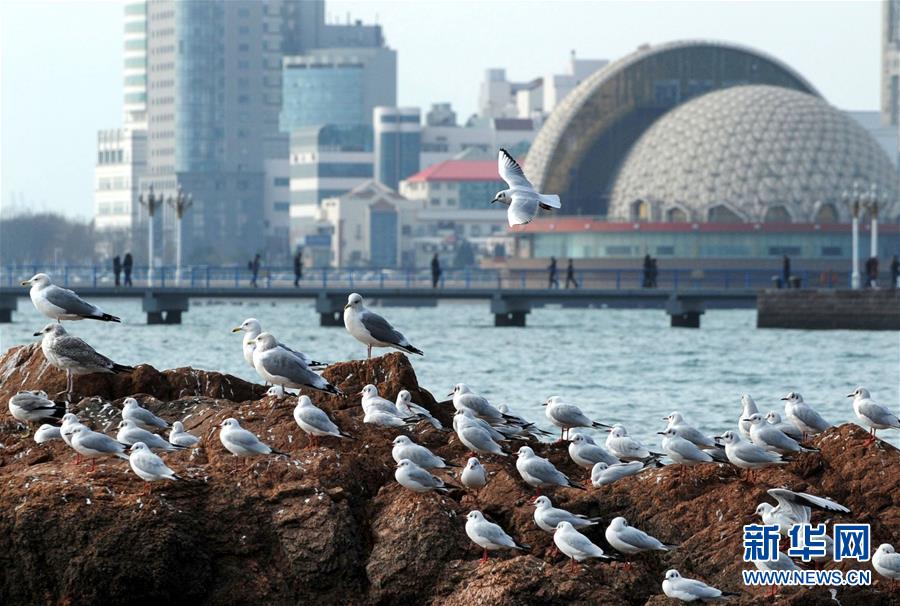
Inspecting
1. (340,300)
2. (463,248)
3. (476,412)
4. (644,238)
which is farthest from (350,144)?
(476,412)

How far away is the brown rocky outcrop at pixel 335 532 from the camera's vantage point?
13492 mm

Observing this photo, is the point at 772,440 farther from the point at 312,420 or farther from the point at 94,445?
the point at 94,445

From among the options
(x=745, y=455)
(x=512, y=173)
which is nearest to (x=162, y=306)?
(x=512, y=173)

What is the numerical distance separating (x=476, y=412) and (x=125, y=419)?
3152 millimetres

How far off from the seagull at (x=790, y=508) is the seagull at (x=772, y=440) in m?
1.32

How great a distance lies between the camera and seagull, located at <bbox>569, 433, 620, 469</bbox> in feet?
52.5

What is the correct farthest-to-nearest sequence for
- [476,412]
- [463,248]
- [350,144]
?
[350,144]
[463,248]
[476,412]

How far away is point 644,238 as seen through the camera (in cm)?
10500

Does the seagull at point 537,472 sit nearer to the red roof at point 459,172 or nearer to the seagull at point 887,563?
the seagull at point 887,563

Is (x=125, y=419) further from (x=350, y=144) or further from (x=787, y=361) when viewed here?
(x=350, y=144)

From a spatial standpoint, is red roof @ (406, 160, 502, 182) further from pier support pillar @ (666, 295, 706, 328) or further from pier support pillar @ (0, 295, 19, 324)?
pier support pillar @ (0, 295, 19, 324)

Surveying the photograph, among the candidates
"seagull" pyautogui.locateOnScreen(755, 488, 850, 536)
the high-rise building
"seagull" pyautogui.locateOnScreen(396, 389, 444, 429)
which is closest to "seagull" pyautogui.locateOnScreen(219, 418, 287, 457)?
"seagull" pyautogui.locateOnScreen(396, 389, 444, 429)

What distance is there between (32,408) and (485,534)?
4.29m

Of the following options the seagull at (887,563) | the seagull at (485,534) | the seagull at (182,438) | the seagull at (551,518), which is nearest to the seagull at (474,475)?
the seagull at (551,518)
